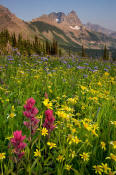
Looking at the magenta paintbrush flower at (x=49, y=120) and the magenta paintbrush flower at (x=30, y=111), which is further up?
the magenta paintbrush flower at (x=30, y=111)

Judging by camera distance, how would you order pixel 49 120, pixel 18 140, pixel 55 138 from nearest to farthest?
pixel 18 140 < pixel 49 120 < pixel 55 138

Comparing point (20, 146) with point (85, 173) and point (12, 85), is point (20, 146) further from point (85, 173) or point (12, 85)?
point (12, 85)

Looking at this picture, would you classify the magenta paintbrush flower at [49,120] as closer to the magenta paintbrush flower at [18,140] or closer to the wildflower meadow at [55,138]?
the wildflower meadow at [55,138]

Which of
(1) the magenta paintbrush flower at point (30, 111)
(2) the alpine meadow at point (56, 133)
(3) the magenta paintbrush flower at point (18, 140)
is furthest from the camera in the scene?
(2) the alpine meadow at point (56, 133)

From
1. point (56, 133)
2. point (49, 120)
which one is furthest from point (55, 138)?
point (49, 120)

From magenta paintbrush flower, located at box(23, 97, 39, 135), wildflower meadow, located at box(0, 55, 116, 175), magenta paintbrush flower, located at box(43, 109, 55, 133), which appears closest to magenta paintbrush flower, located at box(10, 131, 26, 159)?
wildflower meadow, located at box(0, 55, 116, 175)

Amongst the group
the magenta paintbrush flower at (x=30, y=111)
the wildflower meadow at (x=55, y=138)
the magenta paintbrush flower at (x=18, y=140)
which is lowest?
the wildflower meadow at (x=55, y=138)

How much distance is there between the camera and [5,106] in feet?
10.2

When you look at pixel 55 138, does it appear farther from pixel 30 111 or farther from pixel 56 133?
pixel 30 111

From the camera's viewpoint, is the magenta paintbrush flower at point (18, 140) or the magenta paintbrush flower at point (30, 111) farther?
the magenta paintbrush flower at point (30, 111)

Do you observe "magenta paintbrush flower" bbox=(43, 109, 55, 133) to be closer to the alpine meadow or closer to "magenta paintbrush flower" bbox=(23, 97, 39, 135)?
the alpine meadow

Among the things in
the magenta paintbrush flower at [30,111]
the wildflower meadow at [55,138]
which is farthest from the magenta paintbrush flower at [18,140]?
the magenta paintbrush flower at [30,111]

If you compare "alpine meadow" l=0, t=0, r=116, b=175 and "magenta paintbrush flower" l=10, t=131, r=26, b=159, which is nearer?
"magenta paintbrush flower" l=10, t=131, r=26, b=159

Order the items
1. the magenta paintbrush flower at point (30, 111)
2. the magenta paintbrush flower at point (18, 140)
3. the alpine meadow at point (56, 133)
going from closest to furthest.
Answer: the magenta paintbrush flower at point (18, 140) → the magenta paintbrush flower at point (30, 111) → the alpine meadow at point (56, 133)
